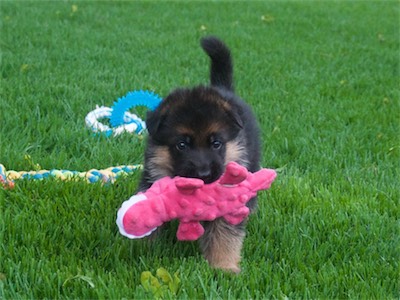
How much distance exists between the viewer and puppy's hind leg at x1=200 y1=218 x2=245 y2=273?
295cm

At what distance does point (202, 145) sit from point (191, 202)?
334 mm

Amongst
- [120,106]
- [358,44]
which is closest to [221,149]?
[120,106]

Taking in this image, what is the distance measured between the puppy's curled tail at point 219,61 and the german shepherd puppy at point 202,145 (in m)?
0.88

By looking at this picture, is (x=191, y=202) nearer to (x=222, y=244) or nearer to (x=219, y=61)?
(x=222, y=244)

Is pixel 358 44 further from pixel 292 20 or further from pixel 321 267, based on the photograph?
pixel 321 267

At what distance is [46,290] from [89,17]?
7607mm

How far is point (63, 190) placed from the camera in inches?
137

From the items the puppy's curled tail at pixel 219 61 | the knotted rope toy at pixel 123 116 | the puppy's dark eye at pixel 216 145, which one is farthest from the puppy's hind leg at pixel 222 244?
the knotted rope toy at pixel 123 116

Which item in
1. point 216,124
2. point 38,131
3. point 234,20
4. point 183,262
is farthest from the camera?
point 234,20

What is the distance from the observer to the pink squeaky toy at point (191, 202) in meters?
2.68

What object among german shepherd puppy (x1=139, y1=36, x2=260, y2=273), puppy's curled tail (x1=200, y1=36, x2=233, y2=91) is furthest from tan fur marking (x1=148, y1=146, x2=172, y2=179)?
puppy's curled tail (x1=200, y1=36, x2=233, y2=91)

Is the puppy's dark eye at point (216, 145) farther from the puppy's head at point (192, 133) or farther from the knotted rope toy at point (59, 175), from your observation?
the knotted rope toy at point (59, 175)

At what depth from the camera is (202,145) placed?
3.05 metres

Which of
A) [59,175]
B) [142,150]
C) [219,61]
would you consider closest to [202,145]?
[59,175]
